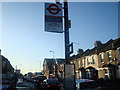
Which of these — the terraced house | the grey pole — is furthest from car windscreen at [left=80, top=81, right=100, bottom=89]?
the terraced house

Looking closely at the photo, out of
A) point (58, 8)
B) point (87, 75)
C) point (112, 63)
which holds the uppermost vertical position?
point (58, 8)

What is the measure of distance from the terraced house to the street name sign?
948 inches

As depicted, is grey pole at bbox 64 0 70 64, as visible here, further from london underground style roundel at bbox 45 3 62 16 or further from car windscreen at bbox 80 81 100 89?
car windscreen at bbox 80 81 100 89

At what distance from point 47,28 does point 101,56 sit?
95.3 ft

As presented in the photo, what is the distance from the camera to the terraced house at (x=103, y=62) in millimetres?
30309

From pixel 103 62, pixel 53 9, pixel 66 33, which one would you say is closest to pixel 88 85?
pixel 66 33

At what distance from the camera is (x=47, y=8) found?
725 centimetres

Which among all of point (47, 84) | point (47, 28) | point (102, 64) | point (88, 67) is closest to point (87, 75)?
point (88, 67)

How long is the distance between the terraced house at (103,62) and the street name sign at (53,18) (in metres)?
24.1

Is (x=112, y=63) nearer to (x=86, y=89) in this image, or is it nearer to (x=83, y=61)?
(x=83, y=61)

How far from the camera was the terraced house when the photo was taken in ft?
99.4

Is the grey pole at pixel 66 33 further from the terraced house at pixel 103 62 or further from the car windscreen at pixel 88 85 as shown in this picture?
the terraced house at pixel 103 62

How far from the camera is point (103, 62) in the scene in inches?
1345

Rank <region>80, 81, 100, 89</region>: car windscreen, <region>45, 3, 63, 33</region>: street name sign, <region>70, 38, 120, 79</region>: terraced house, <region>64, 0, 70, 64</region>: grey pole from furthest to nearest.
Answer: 1. <region>70, 38, 120, 79</region>: terraced house
2. <region>80, 81, 100, 89</region>: car windscreen
3. <region>45, 3, 63, 33</region>: street name sign
4. <region>64, 0, 70, 64</region>: grey pole
